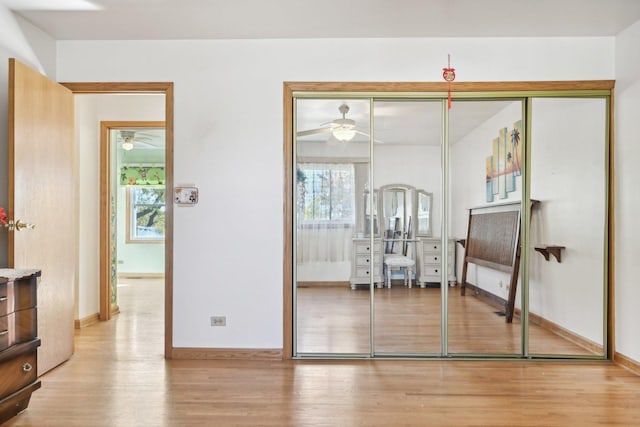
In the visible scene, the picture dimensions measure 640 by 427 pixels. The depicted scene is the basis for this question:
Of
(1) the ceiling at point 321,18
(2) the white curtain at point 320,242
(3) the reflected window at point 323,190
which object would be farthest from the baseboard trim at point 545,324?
(1) the ceiling at point 321,18

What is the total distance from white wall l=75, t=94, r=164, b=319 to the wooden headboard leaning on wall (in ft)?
12.1

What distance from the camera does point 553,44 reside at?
3480mm

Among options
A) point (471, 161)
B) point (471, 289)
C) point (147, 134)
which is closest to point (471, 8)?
point (471, 161)

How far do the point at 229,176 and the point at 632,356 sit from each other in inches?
138

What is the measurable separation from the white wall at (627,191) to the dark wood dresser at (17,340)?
423 cm

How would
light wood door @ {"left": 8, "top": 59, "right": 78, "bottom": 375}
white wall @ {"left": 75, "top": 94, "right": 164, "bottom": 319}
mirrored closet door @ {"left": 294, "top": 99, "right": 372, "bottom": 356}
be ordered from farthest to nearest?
white wall @ {"left": 75, "top": 94, "right": 164, "bottom": 319}
mirrored closet door @ {"left": 294, "top": 99, "right": 372, "bottom": 356}
light wood door @ {"left": 8, "top": 59, "right": 78, "bottom": 375}

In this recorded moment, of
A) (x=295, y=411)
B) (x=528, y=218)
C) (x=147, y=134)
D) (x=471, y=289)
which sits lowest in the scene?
(x=295, y=411)

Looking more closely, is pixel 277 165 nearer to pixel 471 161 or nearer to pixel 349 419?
pixel 471 161

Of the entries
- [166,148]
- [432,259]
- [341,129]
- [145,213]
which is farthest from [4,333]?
[145,213]

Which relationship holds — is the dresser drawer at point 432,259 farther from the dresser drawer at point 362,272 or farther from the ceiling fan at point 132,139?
the ceiling fan at point 132,139

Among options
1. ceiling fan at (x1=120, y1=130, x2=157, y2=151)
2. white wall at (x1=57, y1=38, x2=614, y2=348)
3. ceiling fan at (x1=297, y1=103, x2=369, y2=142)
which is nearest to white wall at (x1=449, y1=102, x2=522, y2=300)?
white wall at (x1=57, y1=38, x2=614, y2=348)

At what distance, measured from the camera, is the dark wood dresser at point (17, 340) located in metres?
2.35

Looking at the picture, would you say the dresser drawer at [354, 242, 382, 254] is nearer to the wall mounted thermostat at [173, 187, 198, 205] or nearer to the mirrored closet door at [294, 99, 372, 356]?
the mirrored closet door at [294, 99, 372, 356]

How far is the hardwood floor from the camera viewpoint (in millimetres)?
2467
